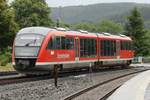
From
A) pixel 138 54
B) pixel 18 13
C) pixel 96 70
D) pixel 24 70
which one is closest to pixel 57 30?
pixel 24 70

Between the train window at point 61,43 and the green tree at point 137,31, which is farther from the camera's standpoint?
the green tree at point 137,31

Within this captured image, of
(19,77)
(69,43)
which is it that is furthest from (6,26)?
(19,77)

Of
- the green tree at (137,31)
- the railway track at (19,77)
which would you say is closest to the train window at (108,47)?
the railway track at (19,77)

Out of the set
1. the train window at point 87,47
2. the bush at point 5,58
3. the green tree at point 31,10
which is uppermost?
the green tree at point 31,10

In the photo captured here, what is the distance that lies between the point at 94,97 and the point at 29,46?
1041cm

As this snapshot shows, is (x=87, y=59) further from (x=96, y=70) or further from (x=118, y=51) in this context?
(x=118, y=51)

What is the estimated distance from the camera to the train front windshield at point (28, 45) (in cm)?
2950

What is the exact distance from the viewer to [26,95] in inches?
809

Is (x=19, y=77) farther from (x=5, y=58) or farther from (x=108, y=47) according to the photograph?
(x=5, y=58)

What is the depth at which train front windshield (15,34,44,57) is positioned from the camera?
29500 mm

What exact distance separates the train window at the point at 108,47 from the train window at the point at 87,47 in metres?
1.99

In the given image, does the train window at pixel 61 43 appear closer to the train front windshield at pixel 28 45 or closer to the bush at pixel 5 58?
the train front windshield at pixel 28 45

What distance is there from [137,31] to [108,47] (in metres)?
48.1

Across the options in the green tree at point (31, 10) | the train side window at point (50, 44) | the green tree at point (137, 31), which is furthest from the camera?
the green tree at point (137, 31)
